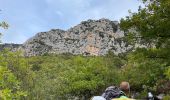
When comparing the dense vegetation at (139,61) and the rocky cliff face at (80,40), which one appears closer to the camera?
the dense vegetation at (139,61)

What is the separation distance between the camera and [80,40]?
460 feet

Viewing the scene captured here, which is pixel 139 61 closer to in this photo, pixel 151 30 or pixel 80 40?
pixel 151 30

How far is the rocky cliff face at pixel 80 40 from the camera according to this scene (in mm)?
131750

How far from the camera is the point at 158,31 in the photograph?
30.0 metres

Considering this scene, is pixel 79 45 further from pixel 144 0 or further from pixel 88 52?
pixel 144 0

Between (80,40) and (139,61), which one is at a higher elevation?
(80,40)

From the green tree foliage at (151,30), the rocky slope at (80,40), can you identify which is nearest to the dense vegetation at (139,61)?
the green tree foliage at (151,30)

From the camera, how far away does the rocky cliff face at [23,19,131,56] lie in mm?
131750

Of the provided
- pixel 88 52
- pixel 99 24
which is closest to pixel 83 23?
pixel 99 24


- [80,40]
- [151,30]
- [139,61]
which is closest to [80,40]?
[80,40]

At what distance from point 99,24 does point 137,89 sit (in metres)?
90.2

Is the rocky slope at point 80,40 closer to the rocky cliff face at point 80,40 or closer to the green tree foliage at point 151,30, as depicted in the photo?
the rocky cliff face at point 80,40

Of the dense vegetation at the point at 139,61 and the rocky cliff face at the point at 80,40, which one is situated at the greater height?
Result: the rocky cliff face at the point at 80,40

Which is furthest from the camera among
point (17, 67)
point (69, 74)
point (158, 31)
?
point (69, 74)
